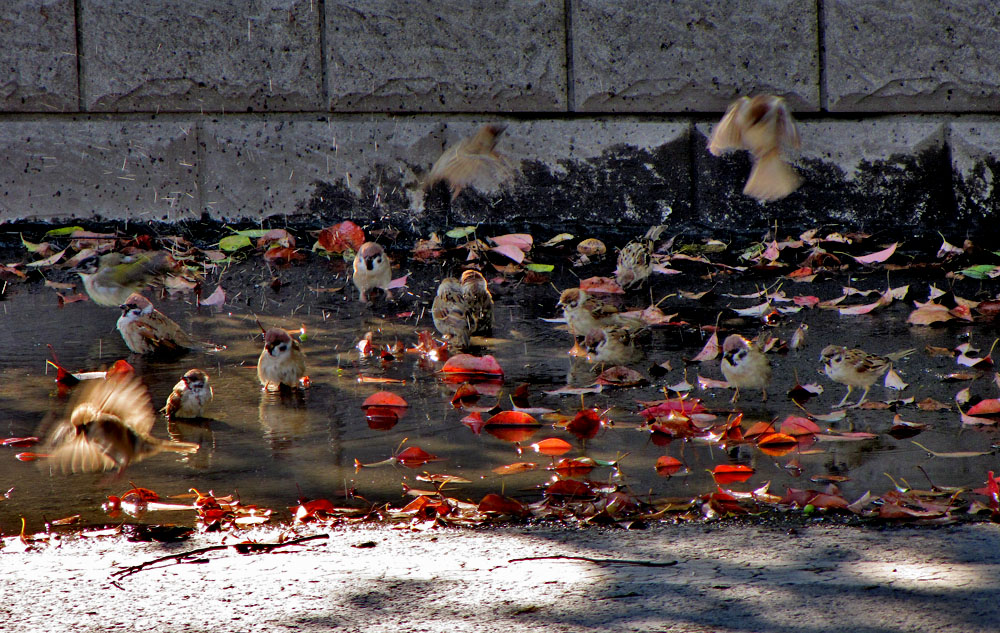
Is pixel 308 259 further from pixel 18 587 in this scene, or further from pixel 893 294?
pixel 18 587

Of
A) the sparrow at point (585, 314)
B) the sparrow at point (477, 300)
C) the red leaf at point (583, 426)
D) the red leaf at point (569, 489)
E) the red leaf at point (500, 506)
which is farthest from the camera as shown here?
the sparrow at point (477, 300)

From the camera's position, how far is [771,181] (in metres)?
7.83

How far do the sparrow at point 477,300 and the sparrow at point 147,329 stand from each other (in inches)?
61.3

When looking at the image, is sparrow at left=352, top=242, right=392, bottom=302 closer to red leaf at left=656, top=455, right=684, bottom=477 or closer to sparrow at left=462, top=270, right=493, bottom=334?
sparrow at left=462, top=270, right=493, bottom=334

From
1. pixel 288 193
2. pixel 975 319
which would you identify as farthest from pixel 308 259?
pixel 975 319

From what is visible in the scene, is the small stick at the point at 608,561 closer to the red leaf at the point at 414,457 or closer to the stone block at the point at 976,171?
the red leaf at the point at 414,457

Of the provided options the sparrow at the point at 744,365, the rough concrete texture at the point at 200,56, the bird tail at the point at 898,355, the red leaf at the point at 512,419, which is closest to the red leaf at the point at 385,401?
the red leaf at the point at 512,419

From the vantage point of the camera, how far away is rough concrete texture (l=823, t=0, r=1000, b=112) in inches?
294

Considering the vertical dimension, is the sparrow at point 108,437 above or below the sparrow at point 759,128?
below

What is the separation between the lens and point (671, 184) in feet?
26.6

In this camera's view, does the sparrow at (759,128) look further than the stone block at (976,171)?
No

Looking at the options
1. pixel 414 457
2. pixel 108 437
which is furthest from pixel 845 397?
pixel 108 437

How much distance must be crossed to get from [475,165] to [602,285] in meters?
1.78

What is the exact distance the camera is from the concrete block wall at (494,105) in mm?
7629
